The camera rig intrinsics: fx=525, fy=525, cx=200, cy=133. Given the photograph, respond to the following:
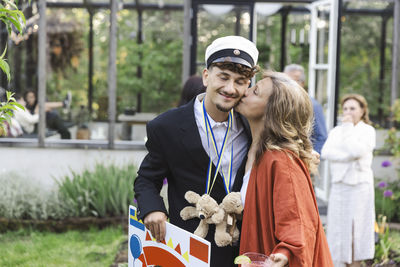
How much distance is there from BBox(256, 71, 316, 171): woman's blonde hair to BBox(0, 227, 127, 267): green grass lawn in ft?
9.46

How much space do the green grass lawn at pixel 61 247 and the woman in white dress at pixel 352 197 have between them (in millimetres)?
2045

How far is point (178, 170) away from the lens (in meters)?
2.26

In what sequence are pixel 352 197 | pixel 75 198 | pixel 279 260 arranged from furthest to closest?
1. pixel 75 198
2. pixel 352 197
3. pixel 279 260

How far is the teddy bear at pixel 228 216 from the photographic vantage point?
2104mm

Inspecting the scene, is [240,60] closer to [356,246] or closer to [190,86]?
[190,86]

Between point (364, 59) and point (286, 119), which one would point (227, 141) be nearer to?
point (286, 119)

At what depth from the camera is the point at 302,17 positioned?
9.42 m

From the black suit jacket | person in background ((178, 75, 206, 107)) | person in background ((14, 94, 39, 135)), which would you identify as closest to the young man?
the black suit jacket

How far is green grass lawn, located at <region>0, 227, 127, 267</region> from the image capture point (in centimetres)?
463

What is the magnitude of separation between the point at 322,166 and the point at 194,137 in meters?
4.88

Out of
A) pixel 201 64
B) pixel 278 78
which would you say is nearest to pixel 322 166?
pixel 201 64

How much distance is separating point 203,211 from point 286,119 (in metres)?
0.50

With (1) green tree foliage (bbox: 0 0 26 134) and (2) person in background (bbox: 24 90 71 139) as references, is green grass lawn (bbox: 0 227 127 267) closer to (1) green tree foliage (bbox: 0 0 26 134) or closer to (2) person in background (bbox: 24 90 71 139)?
(2) person in background (bbox: 24 90 71 139)

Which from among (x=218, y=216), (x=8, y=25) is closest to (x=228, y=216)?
(x=218, y=216)
